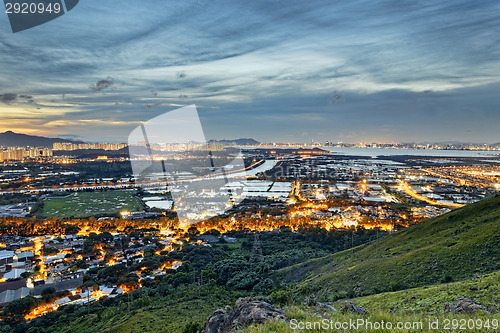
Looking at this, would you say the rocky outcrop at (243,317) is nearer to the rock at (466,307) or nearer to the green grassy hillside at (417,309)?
the green grassy hillside at (417,309)

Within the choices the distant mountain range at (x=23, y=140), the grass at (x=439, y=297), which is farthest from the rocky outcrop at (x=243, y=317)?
the distant mountain range at (x=23, y=140)

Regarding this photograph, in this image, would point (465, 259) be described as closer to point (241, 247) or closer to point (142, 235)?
point (241, 247)

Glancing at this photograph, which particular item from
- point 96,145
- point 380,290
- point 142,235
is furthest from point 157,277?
point 96,145

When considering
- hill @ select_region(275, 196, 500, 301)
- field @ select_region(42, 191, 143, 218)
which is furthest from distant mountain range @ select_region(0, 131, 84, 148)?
hill @ select_region(275, 196, 500, 301)

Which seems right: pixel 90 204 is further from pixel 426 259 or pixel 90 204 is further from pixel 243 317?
pixel 243 317

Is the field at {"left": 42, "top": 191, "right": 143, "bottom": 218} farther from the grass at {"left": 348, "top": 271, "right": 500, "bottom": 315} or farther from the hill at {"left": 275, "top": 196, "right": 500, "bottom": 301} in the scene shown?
the grass at {"left": 348, "top": 271, "right": 500, "bottom": 315}

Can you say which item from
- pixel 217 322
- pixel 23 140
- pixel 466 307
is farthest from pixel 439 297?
pixel 23 140
